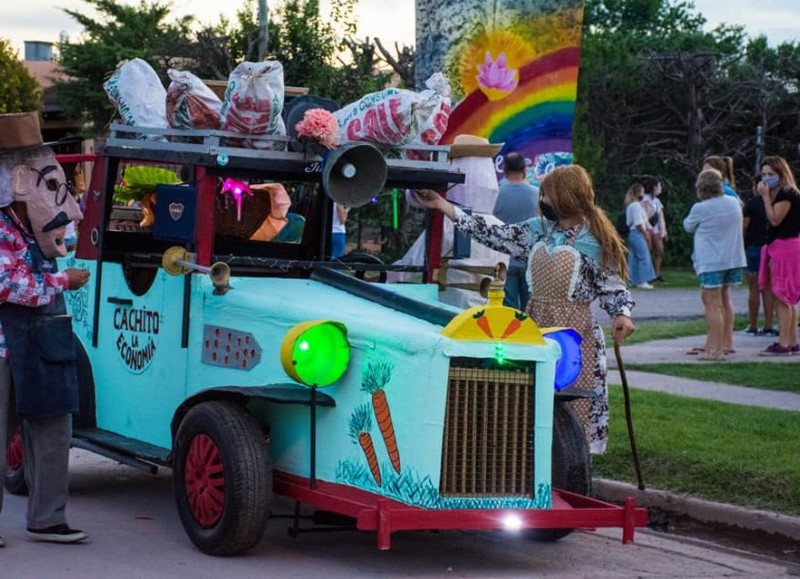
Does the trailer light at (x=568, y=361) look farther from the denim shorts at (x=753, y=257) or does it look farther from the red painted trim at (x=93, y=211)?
the denim shorts at (x=753, y=257)

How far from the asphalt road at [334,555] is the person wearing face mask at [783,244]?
7.00 m

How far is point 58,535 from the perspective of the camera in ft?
22.3

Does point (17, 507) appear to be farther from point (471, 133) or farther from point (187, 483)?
point (471, 133)

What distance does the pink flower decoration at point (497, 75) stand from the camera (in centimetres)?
1113

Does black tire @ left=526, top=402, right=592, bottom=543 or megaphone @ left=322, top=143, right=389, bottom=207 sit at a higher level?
megaphone @ left=322, top=143, right=389, bottom=207

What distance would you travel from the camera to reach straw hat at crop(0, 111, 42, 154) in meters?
6.64

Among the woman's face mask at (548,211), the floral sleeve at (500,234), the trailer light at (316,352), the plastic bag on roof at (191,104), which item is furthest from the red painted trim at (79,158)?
the woman's face mask at (548,211)

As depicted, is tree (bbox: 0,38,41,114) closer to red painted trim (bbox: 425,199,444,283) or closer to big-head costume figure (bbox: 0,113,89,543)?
red painted trim (bbox: 425,199,444,283)

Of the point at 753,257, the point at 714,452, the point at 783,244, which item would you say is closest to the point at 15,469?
the point at 714,452

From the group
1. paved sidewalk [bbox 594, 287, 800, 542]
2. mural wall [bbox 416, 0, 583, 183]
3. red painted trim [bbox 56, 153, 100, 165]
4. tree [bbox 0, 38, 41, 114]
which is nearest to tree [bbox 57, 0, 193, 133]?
tree [bbox 0, 38, 41, 114]

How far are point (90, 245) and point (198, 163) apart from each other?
3.85 ft

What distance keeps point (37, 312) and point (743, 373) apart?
799cm

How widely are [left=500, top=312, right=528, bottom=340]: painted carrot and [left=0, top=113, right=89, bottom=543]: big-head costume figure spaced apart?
1904 millimetres

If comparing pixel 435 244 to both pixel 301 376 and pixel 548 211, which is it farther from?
pixel 301 376
